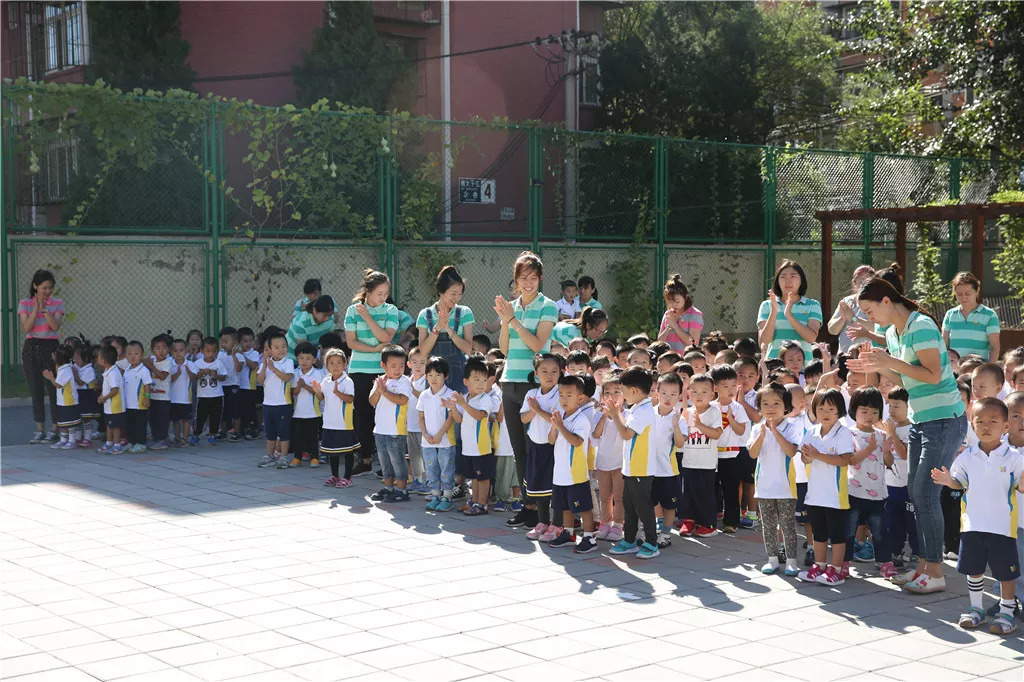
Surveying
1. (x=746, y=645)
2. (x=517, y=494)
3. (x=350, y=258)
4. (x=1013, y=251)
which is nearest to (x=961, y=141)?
(x=1013, y=251)

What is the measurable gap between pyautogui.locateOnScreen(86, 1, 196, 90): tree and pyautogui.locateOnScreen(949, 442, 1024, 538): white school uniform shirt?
623 inches

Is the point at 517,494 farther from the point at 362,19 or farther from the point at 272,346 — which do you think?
the point at 362,19

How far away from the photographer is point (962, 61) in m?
20.8

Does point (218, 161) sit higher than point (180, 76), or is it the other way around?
point (180, 76)

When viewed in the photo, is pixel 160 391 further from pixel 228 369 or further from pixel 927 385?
pixel 927 385

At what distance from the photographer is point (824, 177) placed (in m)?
17.9

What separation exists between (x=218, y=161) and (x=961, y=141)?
1404cm

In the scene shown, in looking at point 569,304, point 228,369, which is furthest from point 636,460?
point 228,369

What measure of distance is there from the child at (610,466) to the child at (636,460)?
10 centimetres

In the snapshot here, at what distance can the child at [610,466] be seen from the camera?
741cm

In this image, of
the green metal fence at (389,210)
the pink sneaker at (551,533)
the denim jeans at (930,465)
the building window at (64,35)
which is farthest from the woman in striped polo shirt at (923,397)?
the building window at (64,35)

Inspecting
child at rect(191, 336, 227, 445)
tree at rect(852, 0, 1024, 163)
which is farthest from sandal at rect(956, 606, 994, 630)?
tree at rect(852, 0, 1024, 163)

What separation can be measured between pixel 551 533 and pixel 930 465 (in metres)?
2.57

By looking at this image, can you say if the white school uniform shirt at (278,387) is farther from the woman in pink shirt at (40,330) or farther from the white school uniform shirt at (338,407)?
the woman in pink shirt at (40,330)
